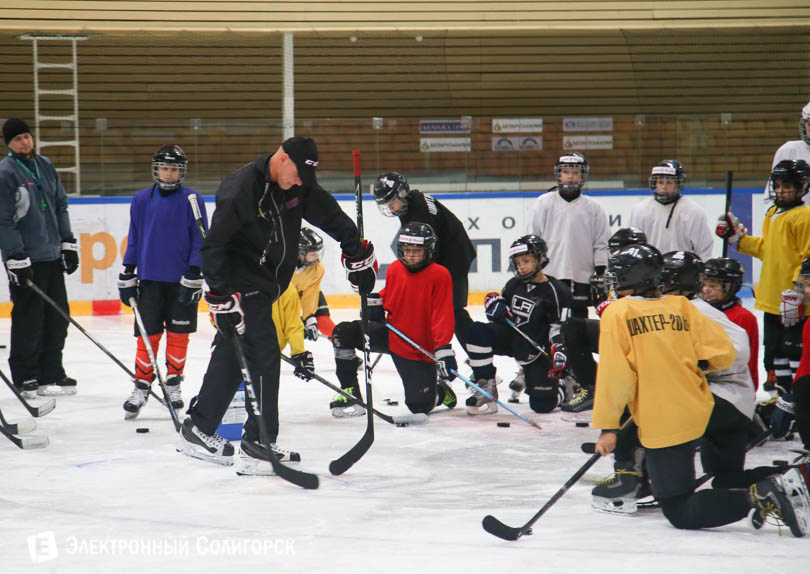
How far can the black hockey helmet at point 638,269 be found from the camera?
325 cm

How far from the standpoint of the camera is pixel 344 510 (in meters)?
3.55

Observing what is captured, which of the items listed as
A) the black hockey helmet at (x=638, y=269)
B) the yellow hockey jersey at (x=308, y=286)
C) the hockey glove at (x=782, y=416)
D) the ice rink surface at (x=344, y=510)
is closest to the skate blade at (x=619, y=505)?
the ice rink surface at (x=344, y=510)

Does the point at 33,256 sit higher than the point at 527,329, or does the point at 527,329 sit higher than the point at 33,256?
the point at 33,256

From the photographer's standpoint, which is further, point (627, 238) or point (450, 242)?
point (450, 242)

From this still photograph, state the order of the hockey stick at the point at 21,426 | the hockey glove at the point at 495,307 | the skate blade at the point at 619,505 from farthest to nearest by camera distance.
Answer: the hockey glove at the point at 495,307 → the hockey stick at the point at 21,426 → the skate blade at the point at 619,505

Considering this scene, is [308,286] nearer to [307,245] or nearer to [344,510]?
[307,245]

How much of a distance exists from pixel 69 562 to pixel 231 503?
Answer: 75 centimetres

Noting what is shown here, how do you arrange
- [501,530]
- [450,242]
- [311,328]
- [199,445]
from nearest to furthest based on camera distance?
[501,530], [199,445], [450,242], [311,328]

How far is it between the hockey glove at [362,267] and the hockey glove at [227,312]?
2.05ft

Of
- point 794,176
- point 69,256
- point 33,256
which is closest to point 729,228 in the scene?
point 794,176

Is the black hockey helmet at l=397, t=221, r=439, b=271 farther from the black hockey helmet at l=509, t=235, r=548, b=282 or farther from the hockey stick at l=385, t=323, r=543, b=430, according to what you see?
the black hockey helmet at l=509, t=235, r=548, b=282

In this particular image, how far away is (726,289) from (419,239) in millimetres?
1557

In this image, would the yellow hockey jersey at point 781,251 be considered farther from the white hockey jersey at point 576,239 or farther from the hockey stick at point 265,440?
the hockey stick at point 265,440

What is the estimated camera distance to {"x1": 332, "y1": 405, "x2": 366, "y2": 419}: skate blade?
523 centimetres
